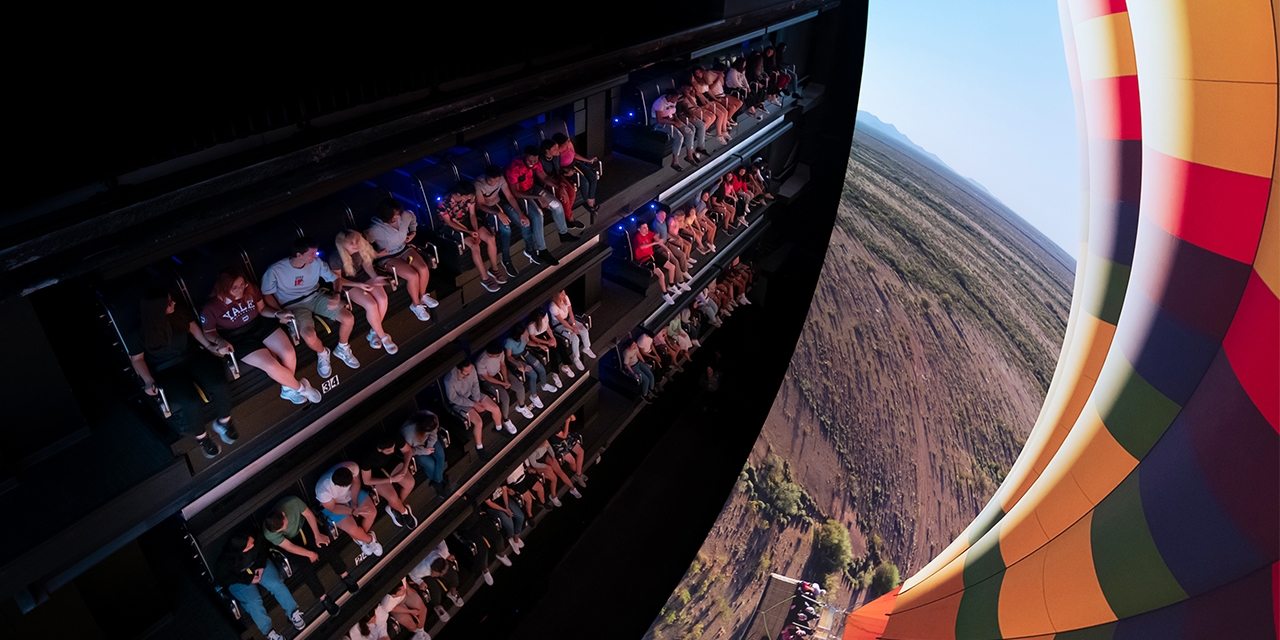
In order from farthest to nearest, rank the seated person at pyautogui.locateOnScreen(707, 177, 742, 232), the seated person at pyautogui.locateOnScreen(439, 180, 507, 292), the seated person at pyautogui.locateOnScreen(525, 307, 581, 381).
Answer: the seated person at pyautogui.locateOnScreen(707, 177, 742, 232)
the seated person at pyautogui.locateOnScreen(525, 307, 581, 381)
the seated person at pyautogui.locateOnScreen(439, 180, 507, 292)

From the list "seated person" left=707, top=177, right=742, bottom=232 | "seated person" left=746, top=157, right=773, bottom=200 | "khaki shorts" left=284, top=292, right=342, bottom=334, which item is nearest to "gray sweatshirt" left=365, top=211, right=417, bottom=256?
"khaki shorts" left=284, top=292, right=342, bottom=334

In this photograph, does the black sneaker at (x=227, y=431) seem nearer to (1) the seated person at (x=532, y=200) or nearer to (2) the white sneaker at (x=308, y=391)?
(2) the white sneaker at (x=308, y=391)

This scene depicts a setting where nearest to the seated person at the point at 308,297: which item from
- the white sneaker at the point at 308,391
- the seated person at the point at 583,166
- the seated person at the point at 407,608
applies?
the white sneaker at the point at 308,391

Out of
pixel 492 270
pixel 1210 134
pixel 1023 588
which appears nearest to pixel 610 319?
pixel 492 270

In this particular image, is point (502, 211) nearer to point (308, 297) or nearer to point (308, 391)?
point (308, 297)

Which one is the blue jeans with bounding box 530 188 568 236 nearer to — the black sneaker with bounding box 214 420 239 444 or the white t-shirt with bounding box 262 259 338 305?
the white t-shirt with bounding box 262 259 338 305

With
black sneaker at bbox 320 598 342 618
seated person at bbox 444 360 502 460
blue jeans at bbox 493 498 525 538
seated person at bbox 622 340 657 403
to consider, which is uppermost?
seated person at bbox 444 360 502 460
